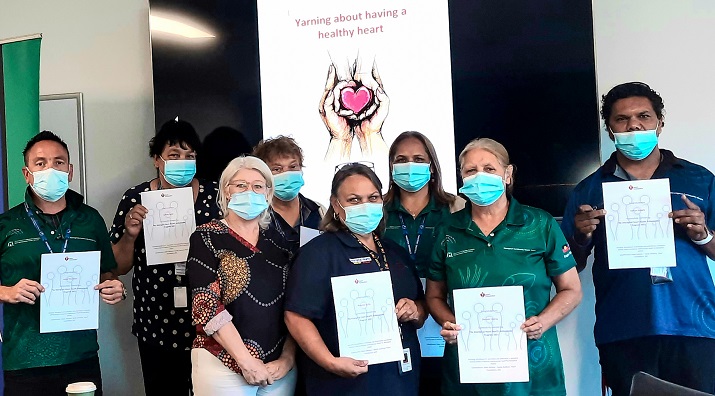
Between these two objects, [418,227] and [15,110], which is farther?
[15,110]

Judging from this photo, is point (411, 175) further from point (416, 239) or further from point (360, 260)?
point (360, 260)

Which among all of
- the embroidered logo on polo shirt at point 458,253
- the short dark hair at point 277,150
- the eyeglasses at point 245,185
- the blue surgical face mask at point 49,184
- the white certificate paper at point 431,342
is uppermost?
the short dark hair at point 277,150

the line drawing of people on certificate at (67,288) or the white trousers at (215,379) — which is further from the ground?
the line drawing of people on certificate at (67,288)

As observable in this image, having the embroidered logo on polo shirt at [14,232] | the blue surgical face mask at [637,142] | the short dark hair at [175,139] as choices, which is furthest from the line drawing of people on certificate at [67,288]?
the blue surgical face mask at [637,142]

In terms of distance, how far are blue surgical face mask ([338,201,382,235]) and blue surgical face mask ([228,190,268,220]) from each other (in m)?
0.30

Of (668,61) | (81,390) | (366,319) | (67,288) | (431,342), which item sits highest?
(668,61)

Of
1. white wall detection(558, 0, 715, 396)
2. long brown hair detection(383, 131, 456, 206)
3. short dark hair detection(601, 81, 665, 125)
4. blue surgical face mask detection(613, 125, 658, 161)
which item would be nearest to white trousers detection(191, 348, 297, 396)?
long brown hair detection(383, 131, 456, 206)

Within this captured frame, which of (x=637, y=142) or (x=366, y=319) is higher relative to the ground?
(x=637, y=142)

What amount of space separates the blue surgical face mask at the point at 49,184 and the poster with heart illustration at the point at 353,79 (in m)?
1.17

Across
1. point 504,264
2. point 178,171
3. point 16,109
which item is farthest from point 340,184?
point 16,109

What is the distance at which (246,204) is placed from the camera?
2266 mm

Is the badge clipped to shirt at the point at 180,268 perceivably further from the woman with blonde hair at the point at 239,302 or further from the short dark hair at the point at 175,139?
the woman with blonde hair at the point at 239,302

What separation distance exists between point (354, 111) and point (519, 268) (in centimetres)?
149

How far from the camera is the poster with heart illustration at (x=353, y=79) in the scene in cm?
329
